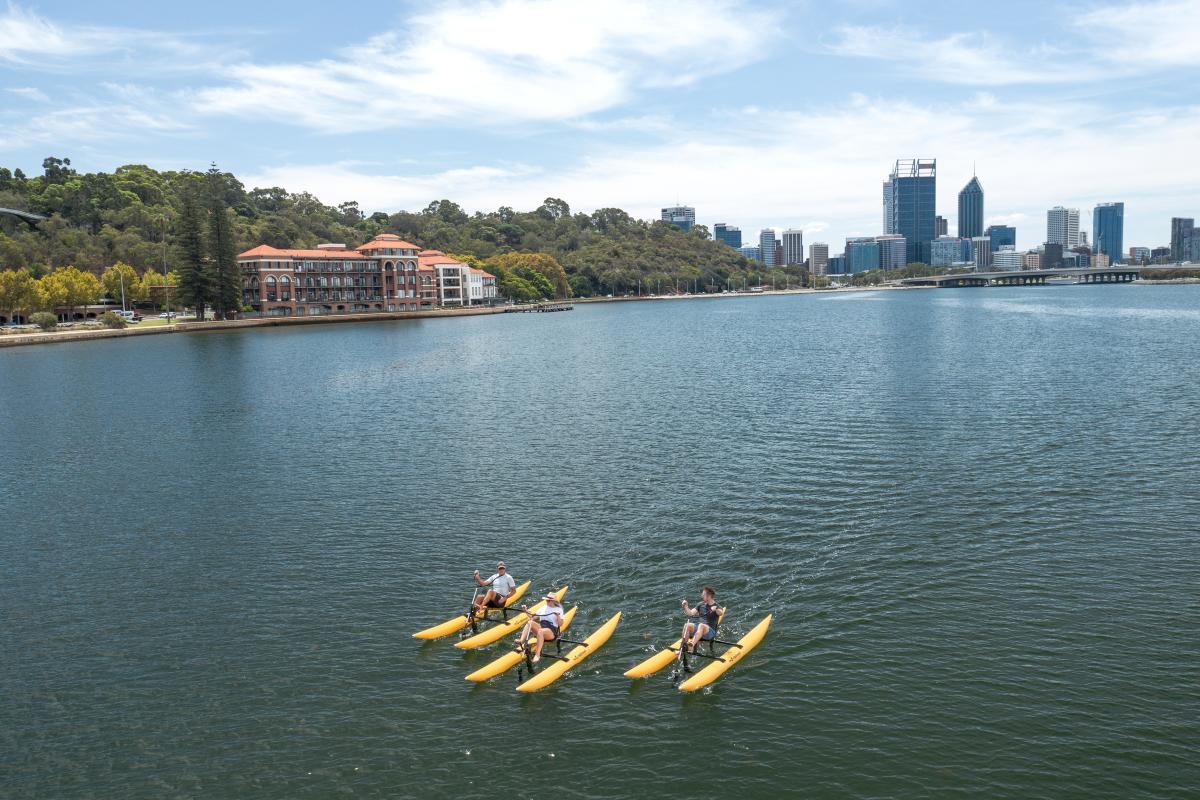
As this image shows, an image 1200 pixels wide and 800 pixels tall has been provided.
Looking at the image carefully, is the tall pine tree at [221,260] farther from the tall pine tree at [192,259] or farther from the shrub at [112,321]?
the shrub at [112,321]

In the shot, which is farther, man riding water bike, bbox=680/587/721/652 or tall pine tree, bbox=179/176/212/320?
tall pine tree, bbox=179/176/212/320

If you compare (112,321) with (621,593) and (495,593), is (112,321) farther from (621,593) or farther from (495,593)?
(621,593)

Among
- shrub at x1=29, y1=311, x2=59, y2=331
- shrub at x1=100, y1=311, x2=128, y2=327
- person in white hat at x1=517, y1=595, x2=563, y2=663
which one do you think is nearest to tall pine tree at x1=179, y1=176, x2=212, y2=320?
shrub at x1=100, y1=311, x2=128, y2=327

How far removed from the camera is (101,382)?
96.4 meters

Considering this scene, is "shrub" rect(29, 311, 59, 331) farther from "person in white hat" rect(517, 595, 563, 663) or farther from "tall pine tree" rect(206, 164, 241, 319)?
"person in white hat" rect(517, 595, 563, 663)

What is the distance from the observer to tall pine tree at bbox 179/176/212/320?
18650 centimetres

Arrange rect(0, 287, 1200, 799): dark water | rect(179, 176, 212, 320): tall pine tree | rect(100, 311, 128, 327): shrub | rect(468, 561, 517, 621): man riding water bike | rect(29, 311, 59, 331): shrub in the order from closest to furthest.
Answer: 1. rect(0, 287, 1200, 799): dark water
2. rect(468, 561, 517, 621): man riding water bike
3. rect(29, 311, 59, 331): shrub
4. rect(100, 311, 128, 327): shrub
5. rect(179, 176, 212, 320): tall pine tree

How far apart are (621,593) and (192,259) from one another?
189 metres

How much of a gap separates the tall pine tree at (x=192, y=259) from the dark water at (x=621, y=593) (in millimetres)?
128045

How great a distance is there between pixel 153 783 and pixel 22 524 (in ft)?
91.4

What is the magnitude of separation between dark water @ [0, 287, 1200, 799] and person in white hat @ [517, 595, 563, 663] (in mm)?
1405

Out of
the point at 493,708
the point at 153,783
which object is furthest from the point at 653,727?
the point at 153,783

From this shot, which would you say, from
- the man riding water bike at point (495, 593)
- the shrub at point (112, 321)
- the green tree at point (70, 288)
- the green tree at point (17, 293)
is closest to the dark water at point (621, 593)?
the man riding water bike at point (495, 593)

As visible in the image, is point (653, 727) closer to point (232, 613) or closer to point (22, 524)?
point (232, 613)
